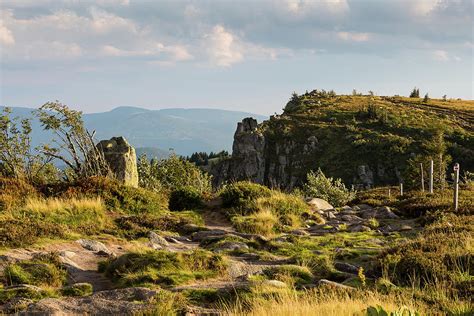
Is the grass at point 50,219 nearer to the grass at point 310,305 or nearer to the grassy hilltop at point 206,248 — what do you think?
the grassy hilltop at point 206,248

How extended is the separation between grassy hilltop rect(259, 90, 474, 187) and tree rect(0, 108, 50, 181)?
51.2 m

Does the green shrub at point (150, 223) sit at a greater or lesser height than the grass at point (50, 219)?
lesser

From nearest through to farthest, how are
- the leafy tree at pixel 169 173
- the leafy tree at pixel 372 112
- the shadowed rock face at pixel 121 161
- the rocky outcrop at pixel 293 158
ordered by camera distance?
the shadowed rock face at pixel 121 161, the leafy tree at pixel 169 173, the rocky outcrop at pixel 293 158, the leafy tree at pixel 372 112

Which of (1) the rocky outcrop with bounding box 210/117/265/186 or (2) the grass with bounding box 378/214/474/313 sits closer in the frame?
(2) the grass with bounding box 378/214/474/313

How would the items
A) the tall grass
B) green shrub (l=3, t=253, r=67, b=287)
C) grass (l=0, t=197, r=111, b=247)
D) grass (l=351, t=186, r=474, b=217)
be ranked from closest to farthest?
1. green shrub (l=3, t=253, r=67, b=287)
2. grass (l=0, t=197, r=111, b=247)
3. the tall grass
4. grass (l=351, t=186, r=474, b=217)

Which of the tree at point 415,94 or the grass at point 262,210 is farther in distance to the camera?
the tree at point 415,94

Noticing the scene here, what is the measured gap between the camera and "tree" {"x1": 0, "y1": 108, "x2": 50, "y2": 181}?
2342cm

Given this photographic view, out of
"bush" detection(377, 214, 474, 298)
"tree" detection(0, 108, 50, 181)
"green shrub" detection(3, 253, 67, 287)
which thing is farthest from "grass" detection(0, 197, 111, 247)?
"bush" detection(377, 214, 474, 298)

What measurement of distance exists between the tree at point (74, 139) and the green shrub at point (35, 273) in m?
12.4

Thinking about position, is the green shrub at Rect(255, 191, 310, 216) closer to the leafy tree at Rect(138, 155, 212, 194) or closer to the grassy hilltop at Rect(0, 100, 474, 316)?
the grassy hilltop at Rect(0, 100, 474, 316)

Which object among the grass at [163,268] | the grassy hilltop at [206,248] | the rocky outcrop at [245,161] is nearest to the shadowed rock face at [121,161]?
the grassy hilltop at [206,248]

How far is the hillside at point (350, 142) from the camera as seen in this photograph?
80.4m

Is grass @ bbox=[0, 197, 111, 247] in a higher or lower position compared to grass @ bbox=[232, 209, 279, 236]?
higher

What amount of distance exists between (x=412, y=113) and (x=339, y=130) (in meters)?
18.2
